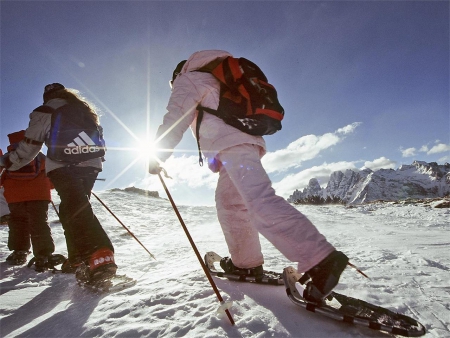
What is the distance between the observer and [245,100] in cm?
211

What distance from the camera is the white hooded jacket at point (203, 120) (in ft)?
6.80

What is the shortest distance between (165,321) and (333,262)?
1.06 meters

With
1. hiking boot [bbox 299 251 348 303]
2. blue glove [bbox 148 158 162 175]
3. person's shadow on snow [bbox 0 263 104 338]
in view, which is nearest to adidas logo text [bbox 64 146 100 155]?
blue glove [bbox 148 158 162 175]

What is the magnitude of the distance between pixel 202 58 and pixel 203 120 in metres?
0.55

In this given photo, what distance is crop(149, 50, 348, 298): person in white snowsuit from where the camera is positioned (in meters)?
1.66

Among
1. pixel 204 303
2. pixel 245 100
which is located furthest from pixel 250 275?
pixel 245 100

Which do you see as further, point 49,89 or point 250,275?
point 49,89

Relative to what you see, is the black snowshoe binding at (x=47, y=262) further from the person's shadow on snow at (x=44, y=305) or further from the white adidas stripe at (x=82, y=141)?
the white adidas stripe at (x=82, y=141)

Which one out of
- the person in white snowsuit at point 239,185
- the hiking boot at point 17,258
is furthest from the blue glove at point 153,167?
the hiking boot at point 17,258

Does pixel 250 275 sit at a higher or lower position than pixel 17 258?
lower

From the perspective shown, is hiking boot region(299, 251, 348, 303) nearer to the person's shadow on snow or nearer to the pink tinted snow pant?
the pink tinted snow pant

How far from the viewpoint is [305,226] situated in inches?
66.6

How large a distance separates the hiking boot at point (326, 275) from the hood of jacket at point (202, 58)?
1.74 metres

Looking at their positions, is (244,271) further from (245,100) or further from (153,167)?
(245,100)
